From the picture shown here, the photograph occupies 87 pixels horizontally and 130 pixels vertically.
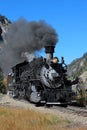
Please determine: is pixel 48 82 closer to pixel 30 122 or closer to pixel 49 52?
pixel 49 52

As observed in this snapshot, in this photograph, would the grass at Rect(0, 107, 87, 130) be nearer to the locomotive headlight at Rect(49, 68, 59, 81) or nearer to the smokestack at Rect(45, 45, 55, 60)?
the locomotive headlight at Rect(49, 68, 59, 81)

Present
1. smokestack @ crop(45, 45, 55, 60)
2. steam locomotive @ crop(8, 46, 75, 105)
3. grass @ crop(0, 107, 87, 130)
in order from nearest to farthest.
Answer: grass @ crop(0, 107, 87, 130) → steam locomotive @ crop(8, 46, 75, 105) → smokestack @ crop(45, 45, 55, 60)

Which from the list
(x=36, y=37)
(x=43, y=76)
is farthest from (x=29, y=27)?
(x=43, y=76)

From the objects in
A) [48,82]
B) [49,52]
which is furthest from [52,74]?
[49,52]

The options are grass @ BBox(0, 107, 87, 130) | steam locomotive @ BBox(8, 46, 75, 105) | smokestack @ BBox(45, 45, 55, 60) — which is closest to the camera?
grass @ BBox(0, 107, 87, 130)

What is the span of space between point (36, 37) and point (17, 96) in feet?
17.3

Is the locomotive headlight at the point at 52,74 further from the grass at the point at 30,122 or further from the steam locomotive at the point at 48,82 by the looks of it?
the grass at the point at 30,122

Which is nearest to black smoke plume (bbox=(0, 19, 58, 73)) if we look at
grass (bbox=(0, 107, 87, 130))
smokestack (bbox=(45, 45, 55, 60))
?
smokestack (bbox=(45, 45, 55, 60))

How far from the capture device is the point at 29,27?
35031mm

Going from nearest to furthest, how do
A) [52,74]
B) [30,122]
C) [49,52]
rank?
[30,122]
[52,74]
[49,52]

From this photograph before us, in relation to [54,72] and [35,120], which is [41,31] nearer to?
[54,72]

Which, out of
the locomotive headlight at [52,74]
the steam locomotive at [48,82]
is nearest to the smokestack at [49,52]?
the steam locomotive at [48,82]

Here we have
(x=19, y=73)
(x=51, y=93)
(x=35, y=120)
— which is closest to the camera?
(x=35, y=120)

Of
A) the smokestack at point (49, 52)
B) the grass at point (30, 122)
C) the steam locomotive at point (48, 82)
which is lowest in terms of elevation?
the grass at point (30, 122)
